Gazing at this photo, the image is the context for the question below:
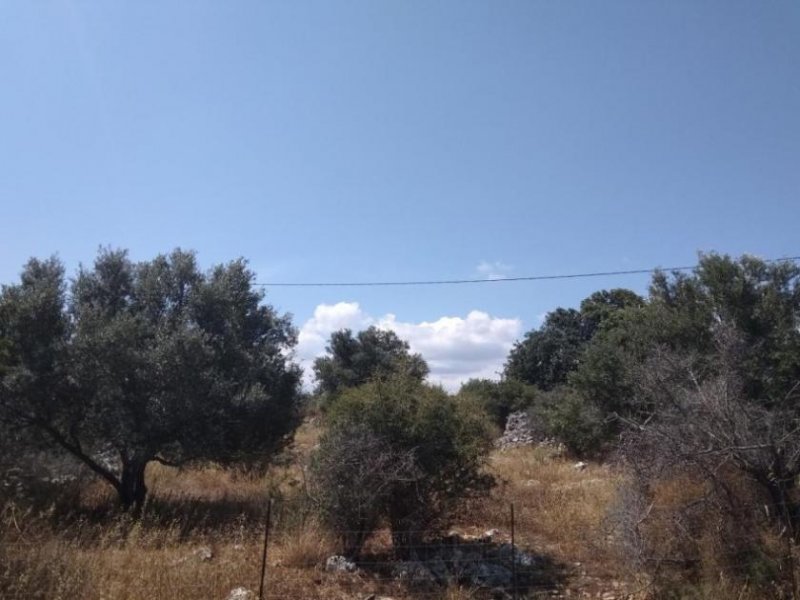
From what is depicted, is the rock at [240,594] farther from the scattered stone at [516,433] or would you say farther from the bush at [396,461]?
the scattered stone at [516,433]

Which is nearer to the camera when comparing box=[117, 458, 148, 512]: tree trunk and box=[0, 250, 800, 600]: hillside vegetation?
box=[0, 250, 800, 600]: hillside vegetation

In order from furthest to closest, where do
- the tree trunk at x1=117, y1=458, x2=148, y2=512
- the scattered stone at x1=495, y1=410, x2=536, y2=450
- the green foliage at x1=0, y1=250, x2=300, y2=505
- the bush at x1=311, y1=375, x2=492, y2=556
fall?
the scattered stone at x1=495, y1=410, x2=536, y2=450
the tree trunk at x1=117, y1=458, x2=148, y2=512
the green foliage at x1=0, y1=250, x2=300, y2=505
the bush at x1=311, y1=375, x2=492, y2=556

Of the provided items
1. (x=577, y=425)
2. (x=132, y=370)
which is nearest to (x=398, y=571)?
(x=132, y=370)

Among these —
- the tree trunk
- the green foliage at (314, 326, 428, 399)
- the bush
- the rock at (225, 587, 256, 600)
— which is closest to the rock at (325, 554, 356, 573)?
the bush

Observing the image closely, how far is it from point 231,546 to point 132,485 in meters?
4.16

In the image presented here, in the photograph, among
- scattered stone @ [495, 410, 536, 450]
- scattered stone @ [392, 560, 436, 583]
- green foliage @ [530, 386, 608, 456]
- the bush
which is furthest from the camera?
scattered stone @ [495, 410, 536, 450]

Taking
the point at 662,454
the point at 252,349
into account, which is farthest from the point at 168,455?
the point at 662,454

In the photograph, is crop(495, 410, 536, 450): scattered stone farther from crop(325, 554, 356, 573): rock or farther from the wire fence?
crop(325, 554, 356, 573): rock

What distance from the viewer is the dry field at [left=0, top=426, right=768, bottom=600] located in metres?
7.37

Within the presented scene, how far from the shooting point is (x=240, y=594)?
780cm

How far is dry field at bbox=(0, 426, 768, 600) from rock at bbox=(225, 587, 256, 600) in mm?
100

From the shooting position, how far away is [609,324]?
35.3 m

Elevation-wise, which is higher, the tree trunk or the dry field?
the tree trunk

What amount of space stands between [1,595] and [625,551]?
7.33 meters
